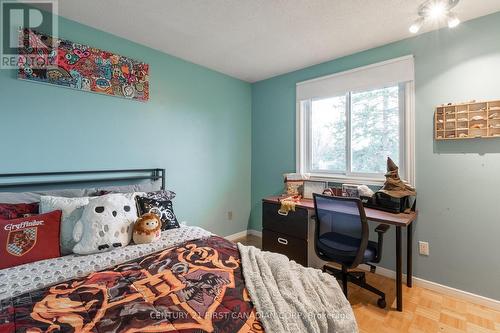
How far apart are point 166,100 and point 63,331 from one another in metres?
2.38

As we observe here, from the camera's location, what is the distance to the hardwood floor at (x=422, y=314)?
1734 millimetres

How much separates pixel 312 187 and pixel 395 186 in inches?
35.2

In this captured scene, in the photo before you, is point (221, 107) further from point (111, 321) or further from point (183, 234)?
point (111, 321)

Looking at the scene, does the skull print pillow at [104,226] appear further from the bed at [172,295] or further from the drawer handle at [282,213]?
the drawer handle at [282,213]

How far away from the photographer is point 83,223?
1.60m

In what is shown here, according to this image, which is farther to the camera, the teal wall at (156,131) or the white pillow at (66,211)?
the teal wall at (156,131)

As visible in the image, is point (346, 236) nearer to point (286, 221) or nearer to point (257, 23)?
point (286, 221)

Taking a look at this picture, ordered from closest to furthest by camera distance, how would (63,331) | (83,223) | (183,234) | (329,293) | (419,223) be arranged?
1. (63,331)
2. (329,293)
3. (83,223)
4. (183,234)
5. (419,223)

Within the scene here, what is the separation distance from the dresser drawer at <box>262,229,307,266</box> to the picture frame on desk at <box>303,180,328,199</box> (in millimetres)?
605

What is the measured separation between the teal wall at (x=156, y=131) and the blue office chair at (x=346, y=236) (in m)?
1.63

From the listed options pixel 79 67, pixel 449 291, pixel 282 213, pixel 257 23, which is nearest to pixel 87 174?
Answer: pixel 79 67

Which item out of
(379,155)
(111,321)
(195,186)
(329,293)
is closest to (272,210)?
(195,186)

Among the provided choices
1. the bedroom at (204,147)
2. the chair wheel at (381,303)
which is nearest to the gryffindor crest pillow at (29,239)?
the bedroom at (204,147)

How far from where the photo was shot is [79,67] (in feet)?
6.95
